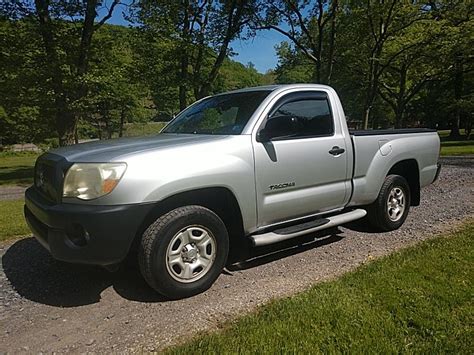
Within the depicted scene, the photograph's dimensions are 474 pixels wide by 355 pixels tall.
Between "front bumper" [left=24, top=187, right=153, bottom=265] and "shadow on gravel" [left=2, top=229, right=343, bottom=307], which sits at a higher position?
"front bumper" [left=24, top=187, right=153, bottom=265]

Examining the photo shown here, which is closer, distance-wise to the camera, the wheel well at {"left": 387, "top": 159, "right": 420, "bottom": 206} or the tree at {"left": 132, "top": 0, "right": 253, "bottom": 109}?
the wheel well at {"left": 387, "top": 159, "right": 420, "bottom": 206}

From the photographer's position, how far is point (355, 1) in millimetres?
19859

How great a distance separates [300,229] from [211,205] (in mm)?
959

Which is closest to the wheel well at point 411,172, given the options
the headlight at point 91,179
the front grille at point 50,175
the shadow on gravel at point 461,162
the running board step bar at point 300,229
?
the running board step bar at point 300,229

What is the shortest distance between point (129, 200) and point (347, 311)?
1.86 meters

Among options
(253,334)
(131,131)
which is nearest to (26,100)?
(253,334)

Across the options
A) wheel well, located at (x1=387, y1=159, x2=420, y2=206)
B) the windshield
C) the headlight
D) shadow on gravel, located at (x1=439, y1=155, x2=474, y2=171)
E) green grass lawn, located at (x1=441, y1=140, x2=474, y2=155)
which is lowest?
green grass lawn, located at (x1=441, y1=140, x2=474, y2=155)

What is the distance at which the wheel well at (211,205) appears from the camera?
3.16 meters

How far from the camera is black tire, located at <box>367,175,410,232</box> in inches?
190

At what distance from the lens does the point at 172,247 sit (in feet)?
10.3

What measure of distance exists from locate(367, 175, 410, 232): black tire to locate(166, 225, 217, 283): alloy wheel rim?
8.18ft

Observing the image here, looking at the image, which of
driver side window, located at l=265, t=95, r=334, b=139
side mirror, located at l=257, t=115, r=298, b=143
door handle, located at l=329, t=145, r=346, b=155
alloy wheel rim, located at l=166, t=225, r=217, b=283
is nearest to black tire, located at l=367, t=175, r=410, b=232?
door handle, located at l=329, t=145, r=346, b=155

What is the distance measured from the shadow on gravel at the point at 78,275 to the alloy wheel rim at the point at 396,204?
0.88 meters

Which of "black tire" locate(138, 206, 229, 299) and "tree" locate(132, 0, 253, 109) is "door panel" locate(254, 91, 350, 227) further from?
"tree" locate(132, 0, 253, 109)
